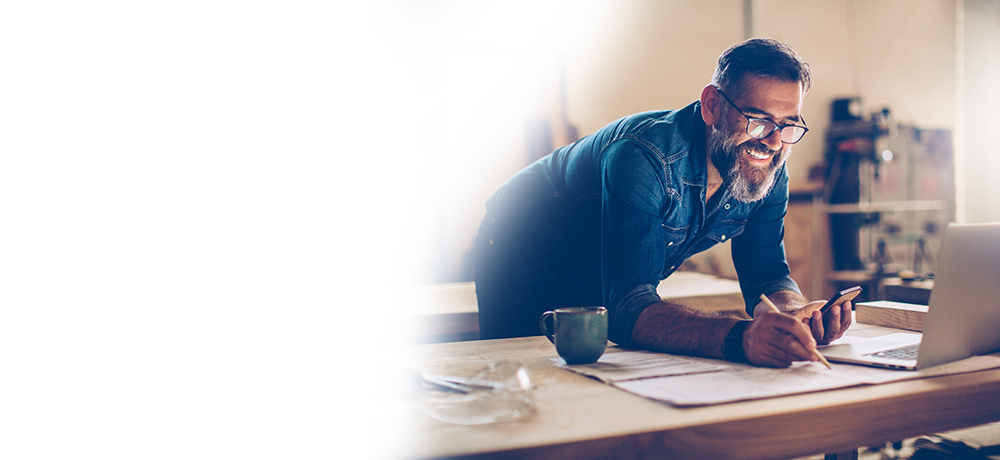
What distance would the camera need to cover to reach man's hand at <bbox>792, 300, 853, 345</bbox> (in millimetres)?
1032

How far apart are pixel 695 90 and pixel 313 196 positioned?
275 cm

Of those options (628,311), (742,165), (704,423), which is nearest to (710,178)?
(742,165)

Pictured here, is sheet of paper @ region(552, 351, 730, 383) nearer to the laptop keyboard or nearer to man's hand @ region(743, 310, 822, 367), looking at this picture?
man's hand @ region(743, 310, 822, 367)

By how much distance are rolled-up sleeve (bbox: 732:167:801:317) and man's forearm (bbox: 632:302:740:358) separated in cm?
43

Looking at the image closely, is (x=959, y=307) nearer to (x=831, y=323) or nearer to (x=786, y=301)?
(x=831, y=323)

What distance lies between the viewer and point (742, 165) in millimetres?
1248

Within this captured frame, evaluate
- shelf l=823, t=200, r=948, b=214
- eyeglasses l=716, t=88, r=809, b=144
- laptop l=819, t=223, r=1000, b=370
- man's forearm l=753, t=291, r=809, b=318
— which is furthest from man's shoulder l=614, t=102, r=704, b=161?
shelf l=823, t=200, r=948, b=214

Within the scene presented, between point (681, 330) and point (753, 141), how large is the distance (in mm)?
462

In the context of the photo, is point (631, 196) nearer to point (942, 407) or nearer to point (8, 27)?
point (942, 407)

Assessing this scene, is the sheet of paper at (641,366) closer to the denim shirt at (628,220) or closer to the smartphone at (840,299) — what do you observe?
the denim shirt at (628,220)

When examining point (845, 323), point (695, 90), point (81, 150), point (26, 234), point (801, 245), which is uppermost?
point (695, 90)

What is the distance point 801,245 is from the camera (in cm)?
444

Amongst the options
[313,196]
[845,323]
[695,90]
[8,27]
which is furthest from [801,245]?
[8,27]

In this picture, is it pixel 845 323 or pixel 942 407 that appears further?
pixel 845 323
